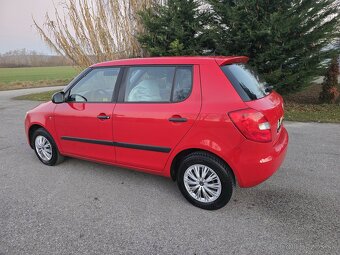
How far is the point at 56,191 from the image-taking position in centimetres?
363

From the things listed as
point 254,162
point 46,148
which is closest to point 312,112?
point 254,162

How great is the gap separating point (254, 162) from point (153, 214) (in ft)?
3.92

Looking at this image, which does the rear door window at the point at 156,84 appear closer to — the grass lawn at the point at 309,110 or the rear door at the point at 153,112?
the rear door at the point at 153,112

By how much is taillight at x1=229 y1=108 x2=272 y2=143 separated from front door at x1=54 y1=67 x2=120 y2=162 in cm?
159

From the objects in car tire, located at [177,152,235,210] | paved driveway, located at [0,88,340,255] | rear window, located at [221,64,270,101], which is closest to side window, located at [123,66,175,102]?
rear window, located at [221,64,270,101]

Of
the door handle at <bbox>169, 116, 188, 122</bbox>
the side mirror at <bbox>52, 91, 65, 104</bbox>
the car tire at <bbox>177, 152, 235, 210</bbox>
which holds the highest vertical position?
the side mirror at <bbox>52, 91, 65, 104</bbox>

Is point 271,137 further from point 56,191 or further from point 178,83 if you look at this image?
point 56,191

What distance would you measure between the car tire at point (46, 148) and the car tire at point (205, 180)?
2242mm

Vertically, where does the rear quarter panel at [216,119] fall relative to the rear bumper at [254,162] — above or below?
above

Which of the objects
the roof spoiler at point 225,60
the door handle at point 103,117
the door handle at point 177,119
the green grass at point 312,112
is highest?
the roof spoiler at point 225,60

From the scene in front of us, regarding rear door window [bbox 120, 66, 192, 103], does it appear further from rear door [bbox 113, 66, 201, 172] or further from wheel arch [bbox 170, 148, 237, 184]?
wheel arch [bbox 170, 148, 237, 184]

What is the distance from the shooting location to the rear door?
3029 millimetres

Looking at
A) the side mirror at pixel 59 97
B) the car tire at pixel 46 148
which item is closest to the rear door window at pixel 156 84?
the side mirror at pixel 59 97

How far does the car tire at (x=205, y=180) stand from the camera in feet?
9.67
